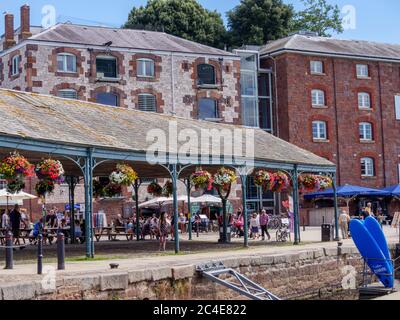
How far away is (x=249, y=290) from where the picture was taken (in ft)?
54.1

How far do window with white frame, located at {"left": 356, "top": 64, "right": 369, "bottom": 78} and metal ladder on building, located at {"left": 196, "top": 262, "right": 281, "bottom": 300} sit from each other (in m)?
38.0

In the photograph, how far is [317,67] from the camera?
50.7 meters

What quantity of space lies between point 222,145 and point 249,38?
37.5 metres

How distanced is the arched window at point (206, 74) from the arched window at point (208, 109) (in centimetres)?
121

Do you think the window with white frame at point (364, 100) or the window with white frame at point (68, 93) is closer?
the window with white frame at point (68, 93)

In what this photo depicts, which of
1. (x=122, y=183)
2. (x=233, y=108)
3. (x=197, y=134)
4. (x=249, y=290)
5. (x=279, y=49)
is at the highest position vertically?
(x=279, y=49)

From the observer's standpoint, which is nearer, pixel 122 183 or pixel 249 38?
pixel 122 183

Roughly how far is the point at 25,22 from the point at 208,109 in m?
13.2

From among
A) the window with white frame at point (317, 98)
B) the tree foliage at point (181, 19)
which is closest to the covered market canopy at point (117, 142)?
the window with white frame at point (317, 98)

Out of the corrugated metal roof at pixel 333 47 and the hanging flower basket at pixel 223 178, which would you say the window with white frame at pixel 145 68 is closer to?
the corrugated metal roof at pixel 333 47

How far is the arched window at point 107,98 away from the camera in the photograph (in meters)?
43.2

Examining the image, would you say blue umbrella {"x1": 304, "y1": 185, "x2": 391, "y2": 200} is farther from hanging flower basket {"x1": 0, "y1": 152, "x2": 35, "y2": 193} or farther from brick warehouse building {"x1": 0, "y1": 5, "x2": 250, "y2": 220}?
hanging flower basket {"x1": 0, "y1": 152, "x2": 35, "y2": 193}

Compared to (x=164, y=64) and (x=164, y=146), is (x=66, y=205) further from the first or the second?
(x=164, y=146)
